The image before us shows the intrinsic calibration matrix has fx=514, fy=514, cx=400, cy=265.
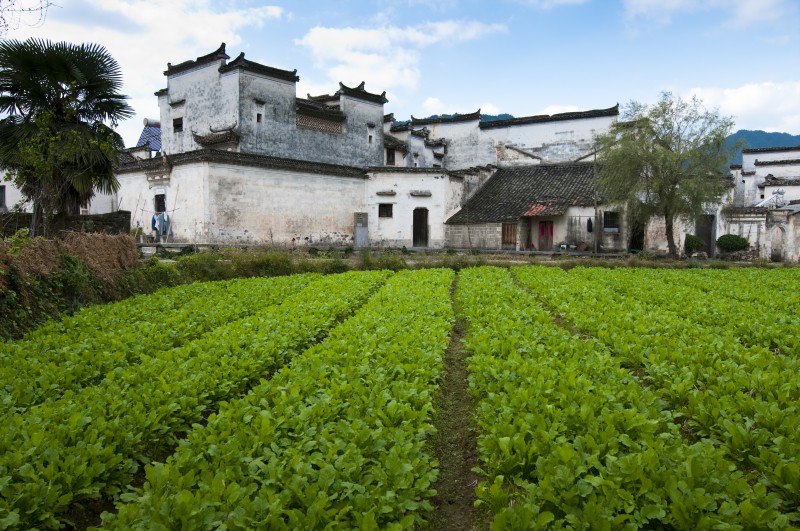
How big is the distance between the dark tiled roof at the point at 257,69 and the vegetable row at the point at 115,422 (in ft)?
81.0

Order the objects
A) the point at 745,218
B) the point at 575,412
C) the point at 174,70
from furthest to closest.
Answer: the point at 174,70 < the point at 745,218 < the point at 575,412

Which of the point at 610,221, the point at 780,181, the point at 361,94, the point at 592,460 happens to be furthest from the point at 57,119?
the point at 780,181

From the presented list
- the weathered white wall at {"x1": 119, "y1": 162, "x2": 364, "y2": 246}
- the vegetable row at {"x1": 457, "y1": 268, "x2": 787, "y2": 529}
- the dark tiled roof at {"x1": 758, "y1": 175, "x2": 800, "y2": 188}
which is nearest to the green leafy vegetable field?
the vegetable row at {"x1": 457, "y1": 268, "x2": 787, "y2": 529}

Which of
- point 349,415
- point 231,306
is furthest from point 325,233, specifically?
point 349,415

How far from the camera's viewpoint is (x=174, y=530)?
120 inches

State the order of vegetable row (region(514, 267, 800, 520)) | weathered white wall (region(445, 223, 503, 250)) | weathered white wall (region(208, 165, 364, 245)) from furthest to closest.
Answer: weathered white wall (region(445, 223, 503, 250)) < weathered white wall (region(208, 165, 364, 245)) < vegetable row (region(514, 267, 800, 520))

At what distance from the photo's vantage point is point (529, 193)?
109ft

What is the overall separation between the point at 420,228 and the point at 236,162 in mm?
13247

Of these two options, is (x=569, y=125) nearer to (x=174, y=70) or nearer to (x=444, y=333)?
(x=174, y=70)

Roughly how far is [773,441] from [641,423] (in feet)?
3.29

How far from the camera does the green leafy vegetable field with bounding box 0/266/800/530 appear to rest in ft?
10.9

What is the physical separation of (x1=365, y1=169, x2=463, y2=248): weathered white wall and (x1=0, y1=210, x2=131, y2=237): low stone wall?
15514mm

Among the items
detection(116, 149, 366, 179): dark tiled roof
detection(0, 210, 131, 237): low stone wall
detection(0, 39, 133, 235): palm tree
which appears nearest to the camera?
detection(0, 39, 133, 235): palm tree

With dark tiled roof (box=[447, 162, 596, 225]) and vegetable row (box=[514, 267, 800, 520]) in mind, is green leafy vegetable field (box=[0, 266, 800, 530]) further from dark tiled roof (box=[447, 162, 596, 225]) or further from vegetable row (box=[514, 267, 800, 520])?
dark tiled roof (box=[447, 162, 596, 225])
